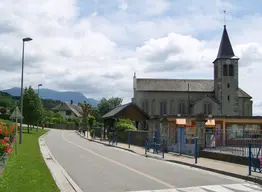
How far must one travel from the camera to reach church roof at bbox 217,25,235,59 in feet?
241

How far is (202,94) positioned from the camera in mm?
80812

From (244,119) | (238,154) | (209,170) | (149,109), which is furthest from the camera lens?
(149,109)

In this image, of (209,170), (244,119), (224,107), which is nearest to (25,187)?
(209,170)

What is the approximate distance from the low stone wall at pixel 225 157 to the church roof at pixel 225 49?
177ft

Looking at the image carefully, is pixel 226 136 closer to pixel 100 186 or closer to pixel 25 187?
pixel 100 186

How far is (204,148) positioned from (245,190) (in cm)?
1149

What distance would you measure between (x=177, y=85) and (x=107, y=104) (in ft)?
115

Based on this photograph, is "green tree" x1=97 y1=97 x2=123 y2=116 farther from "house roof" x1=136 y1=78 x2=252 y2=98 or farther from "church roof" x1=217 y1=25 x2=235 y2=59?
"church roof" x1=217 y1=25 x2=235 y2=59

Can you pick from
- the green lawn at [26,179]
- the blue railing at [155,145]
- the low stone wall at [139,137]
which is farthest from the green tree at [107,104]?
the green lawn at [26,179]

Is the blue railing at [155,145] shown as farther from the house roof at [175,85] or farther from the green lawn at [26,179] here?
the house roof at [175,85]

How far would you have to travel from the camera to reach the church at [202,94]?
243ft

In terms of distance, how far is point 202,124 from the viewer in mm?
23641

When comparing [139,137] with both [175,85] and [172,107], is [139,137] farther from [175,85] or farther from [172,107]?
[175,85]

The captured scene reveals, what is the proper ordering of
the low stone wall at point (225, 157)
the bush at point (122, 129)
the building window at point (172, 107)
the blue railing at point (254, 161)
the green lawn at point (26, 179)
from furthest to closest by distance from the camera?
the building window at point (172, 107) → the bush at point (122, 129) → the low stone wall at point (225, 157) → the blue railing at point (254, 161) → the green lawn at point (26, 179)
